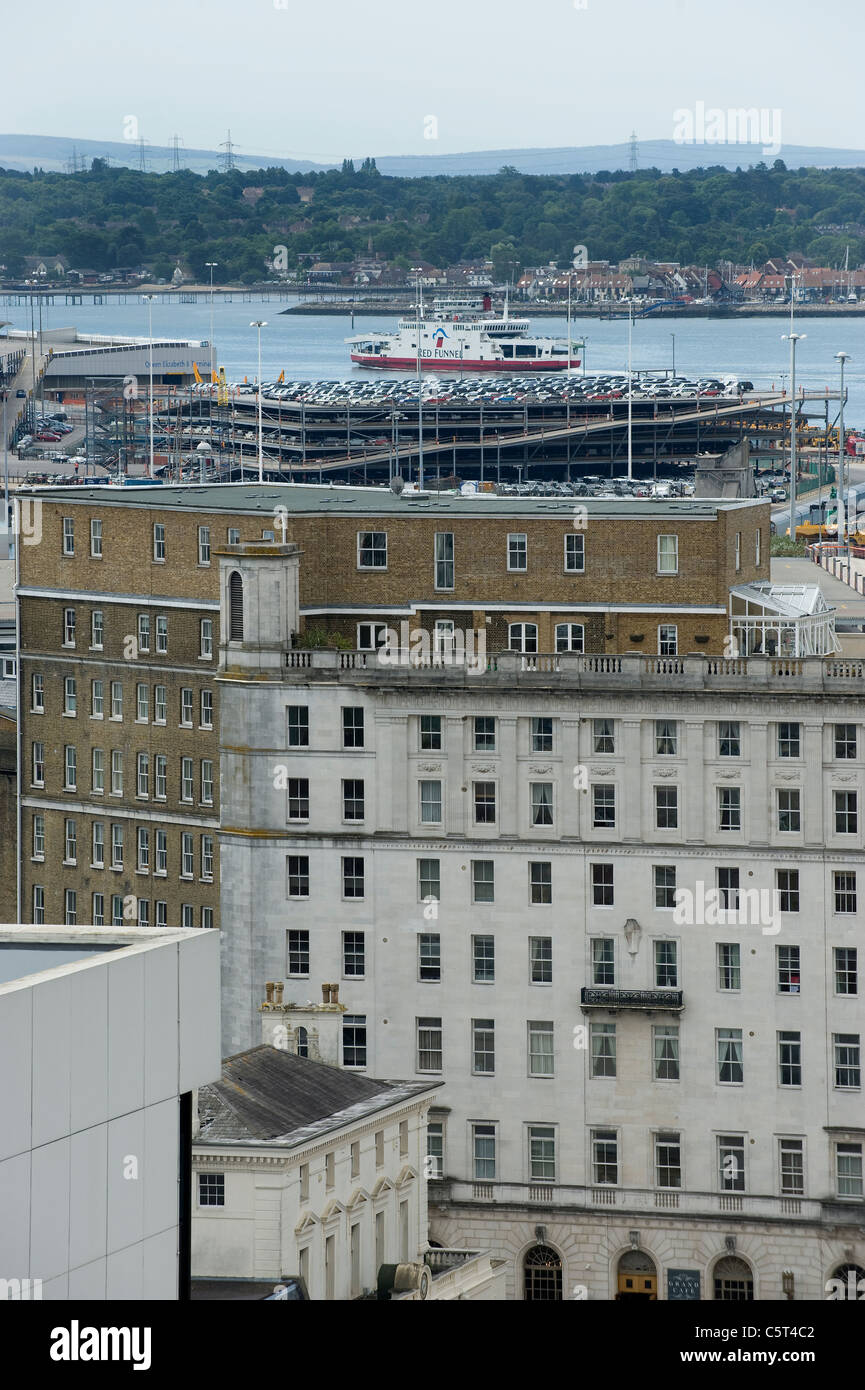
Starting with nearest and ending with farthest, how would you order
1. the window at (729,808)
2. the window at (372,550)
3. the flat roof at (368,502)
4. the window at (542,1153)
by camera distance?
1. the window at (729,808)
2. the window at (542,1153)
3. the flat roof at (368,502)
4. the window at (372,550)

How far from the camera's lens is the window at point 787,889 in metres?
70.1

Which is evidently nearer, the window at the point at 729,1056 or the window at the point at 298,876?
the window at the point at 729,1056

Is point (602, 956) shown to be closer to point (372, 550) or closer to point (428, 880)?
point (428, 880)

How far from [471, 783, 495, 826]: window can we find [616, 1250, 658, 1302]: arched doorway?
1108 centimetres

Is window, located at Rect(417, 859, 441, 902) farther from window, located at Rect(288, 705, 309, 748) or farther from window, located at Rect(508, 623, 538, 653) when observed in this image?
window, located at Rect(508, 623, 538, 653)

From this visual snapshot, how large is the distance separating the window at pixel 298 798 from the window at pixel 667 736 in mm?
9244

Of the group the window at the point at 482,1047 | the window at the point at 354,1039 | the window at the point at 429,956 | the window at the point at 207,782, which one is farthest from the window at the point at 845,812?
the window at the point at 207,782

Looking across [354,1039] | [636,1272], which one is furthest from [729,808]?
[636,1272]

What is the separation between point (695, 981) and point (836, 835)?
16.3 ft

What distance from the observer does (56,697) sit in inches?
3275

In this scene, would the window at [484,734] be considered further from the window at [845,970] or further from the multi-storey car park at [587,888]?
the window at [845,970]
